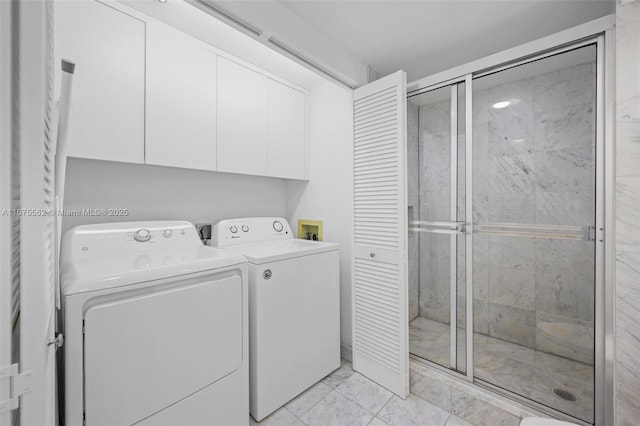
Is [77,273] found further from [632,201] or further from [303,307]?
[632,201]

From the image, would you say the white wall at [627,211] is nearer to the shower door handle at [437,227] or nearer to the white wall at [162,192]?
the shower door handle at [437,227]

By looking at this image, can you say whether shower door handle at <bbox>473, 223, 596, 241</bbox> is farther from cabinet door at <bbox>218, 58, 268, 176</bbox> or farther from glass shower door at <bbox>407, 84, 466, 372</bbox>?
cabinet door at <bbox>218, 58, 268, 176</bbox>

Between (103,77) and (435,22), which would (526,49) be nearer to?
(435,22)

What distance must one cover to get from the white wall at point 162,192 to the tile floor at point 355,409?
1426mm

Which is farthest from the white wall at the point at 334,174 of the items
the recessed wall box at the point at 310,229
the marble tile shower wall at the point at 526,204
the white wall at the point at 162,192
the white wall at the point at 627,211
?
the white wall at the point at 627,211

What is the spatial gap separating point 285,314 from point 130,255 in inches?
36.6

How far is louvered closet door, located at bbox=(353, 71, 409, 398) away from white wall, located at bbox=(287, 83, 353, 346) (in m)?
0.17

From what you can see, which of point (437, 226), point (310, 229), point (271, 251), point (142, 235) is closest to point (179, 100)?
point (142, 235)

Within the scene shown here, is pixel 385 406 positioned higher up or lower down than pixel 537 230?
lower down

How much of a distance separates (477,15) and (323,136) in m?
1.30

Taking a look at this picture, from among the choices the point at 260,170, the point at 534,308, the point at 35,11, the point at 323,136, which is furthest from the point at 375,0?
the point at 534,308

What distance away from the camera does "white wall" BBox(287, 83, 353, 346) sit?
2260mm

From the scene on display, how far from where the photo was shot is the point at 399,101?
1.79 meters

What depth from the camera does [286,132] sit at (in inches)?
92.1
